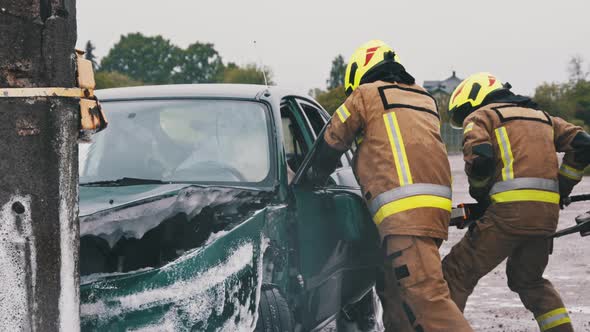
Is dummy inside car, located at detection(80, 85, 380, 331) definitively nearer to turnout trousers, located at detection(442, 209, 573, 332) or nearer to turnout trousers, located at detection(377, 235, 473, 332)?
turnout trousers, located at detection(377, 235, 473, 332)

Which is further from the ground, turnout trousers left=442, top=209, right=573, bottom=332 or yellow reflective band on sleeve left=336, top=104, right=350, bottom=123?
yellow reflective band on sleeve left=336, top=104, right=350, bottom=123

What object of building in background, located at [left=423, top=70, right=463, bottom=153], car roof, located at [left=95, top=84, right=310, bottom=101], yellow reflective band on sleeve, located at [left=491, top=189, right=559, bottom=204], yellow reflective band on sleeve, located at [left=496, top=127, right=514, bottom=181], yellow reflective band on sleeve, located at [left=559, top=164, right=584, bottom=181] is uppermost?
car roof, located at [left=95, top=84, right=310, bottom=101]

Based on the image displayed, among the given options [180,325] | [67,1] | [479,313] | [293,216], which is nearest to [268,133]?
[293,216]

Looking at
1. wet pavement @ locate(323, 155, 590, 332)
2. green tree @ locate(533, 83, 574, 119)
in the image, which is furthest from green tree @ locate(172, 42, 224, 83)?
wet pavement @ locate(323, 155, 590, 332)

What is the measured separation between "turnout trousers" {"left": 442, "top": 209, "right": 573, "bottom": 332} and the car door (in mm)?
867

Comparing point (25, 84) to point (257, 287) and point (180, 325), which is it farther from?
point (257, 287)

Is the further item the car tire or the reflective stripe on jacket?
the reflective stripe on jacket

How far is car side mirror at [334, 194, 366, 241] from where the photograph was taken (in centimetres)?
499

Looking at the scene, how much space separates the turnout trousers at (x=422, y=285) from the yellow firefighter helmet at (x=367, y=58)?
96 cm

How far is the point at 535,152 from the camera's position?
609 centimetres

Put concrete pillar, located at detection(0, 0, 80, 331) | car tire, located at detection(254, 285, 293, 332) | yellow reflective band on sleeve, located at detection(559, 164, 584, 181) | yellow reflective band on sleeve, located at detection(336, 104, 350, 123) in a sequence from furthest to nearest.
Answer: yellow reflective band on sleeve, located at detection(559, 164, 584, 181) → yellow reflective band on sleeve, located at detection(336, 104, 350, 123) → car tire, located at detection(254, 285, 293, 332) → concrete pillar, located at detection(0, 0, 80, 331)

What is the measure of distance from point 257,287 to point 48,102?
122 centimetres

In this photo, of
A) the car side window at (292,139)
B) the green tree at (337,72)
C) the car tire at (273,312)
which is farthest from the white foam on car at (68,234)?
the green tree at (337,72)

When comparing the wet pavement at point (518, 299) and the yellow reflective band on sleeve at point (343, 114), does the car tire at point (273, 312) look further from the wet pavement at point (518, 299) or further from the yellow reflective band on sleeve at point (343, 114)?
the yellow reflective band on sleeve at point (343, 114)
